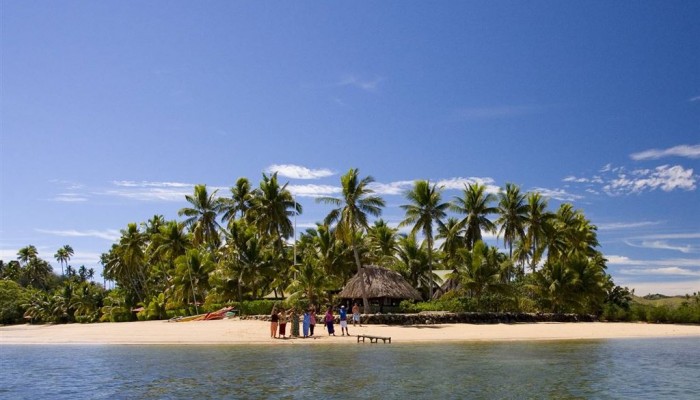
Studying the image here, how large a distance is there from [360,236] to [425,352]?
26604mm

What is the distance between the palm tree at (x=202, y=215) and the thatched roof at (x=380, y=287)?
68.2 feet

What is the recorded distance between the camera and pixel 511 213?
1928 inches

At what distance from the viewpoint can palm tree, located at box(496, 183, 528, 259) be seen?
1921 inches

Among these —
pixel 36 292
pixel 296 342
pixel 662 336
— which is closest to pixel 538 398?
pixel 296 342

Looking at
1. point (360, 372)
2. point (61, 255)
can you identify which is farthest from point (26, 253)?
point (360, 372)

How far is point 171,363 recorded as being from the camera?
2133 centimetres

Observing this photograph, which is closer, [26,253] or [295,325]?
[295,325]

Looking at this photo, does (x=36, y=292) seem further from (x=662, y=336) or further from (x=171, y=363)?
(x=662, y=336)

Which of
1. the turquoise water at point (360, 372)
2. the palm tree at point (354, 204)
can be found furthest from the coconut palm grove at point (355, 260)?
the turquoise water at point (360, 372)

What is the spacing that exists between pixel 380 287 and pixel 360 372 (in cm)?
2263

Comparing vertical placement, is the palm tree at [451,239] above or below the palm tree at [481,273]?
above

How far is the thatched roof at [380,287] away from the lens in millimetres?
40969

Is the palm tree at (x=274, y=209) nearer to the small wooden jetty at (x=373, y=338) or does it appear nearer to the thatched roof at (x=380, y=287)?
the thatched roof at (x=380, y=287)

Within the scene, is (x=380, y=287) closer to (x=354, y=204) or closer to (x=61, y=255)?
(x=354, y=204)
